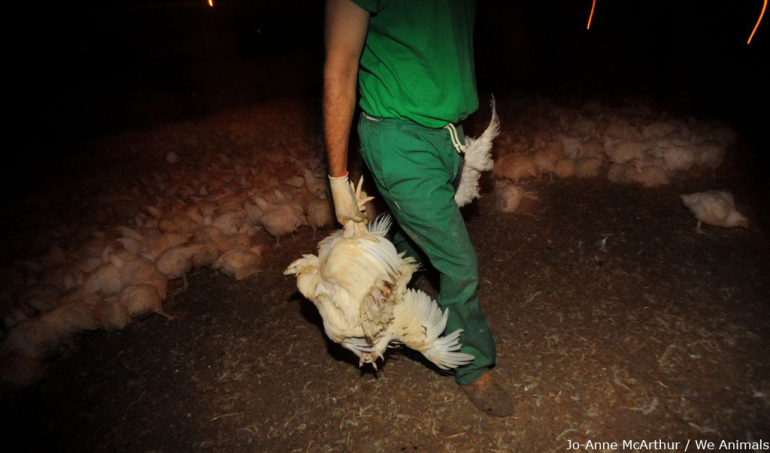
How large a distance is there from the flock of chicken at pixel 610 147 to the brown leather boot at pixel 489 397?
224cm

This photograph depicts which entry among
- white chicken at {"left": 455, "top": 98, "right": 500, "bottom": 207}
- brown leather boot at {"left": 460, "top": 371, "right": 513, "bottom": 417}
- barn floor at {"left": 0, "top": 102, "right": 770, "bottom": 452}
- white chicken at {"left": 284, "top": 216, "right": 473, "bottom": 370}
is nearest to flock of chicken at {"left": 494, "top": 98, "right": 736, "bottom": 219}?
barn floor at {"left": 0, "top": 102, "right": 770, "bottom": 452}

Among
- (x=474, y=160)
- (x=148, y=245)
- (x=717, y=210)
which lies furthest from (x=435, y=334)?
(x=148, y=245)

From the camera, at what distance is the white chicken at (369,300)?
208 cm

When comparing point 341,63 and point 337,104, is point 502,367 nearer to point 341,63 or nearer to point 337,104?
point 337,104

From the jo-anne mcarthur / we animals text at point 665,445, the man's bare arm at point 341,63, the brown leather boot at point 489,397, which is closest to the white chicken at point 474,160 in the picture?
the man's bare arm at point 341,63

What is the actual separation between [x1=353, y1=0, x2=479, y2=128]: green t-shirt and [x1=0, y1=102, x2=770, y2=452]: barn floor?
1.75 meters

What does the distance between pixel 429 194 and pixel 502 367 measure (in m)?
1.42

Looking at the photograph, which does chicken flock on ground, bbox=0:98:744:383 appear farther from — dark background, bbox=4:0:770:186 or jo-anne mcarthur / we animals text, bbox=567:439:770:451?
jo-anne mcarthur / we animals text, bbox=567:439:770:451

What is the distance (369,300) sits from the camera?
81.7 inches

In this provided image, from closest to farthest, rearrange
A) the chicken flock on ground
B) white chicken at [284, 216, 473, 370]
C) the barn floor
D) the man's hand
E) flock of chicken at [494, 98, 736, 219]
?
white chicken at [284, 216, 473, 370], the man's hand, the barn floor, the chicken flock on ground, flock of chicken at [494, 98, 736, 219]

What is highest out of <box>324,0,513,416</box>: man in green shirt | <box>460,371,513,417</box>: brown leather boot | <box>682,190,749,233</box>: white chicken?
<box>324,0,513,416</box>: man in green shirt

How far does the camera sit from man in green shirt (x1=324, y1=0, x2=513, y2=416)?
193 cm

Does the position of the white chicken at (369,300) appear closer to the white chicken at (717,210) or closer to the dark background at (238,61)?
the white chicken at (717,210)

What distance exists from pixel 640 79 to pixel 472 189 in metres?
5.68
